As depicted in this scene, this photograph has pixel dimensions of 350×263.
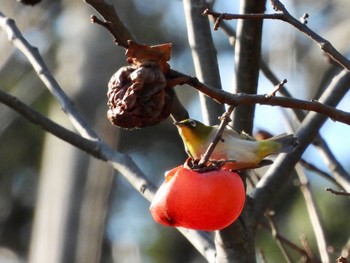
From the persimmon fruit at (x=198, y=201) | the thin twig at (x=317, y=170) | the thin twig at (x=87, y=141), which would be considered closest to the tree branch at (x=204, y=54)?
the thin twig at (x=87, y=141)

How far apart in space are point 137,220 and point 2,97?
5.33 m

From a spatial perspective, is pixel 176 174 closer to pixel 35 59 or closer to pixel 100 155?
pixel 100 155

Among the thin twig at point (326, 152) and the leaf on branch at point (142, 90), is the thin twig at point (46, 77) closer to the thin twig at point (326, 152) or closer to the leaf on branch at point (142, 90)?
the thin twig at point (326, 152)

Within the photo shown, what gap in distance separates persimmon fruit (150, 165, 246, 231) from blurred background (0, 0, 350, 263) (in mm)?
972

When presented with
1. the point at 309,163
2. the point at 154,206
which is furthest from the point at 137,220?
the point at 154,206

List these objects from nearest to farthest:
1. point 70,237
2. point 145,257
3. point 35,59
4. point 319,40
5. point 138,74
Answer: point 138,74 < point 319,40 < point 35,59 < point 70,237 < point 145,257

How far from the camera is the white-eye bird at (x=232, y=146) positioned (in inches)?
58.9

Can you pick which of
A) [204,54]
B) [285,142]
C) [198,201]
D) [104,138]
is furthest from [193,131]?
[104,138]

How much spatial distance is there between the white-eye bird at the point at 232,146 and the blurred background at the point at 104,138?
0.66m

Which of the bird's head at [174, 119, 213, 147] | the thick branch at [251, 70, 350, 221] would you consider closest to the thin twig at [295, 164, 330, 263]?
the thick branch at [251, 70, 350, 221]

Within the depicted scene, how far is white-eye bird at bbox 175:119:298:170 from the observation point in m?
1.50

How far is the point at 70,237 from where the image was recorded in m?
4.11

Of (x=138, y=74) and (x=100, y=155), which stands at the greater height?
(x=138, y=74)

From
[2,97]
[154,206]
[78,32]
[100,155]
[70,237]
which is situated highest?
[154,206]
